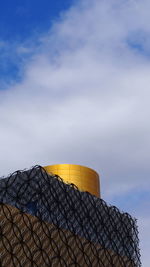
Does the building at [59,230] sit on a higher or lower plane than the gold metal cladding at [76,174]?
lower

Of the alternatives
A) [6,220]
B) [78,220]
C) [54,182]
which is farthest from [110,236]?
[6,220]

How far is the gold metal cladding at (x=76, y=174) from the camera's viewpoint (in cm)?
7762

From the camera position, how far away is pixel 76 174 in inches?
3076

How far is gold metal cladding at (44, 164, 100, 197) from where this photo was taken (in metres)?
77.6

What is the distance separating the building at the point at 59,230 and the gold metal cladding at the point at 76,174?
45.7ft

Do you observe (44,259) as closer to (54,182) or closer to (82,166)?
(54,182)

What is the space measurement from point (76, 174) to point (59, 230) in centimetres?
3132

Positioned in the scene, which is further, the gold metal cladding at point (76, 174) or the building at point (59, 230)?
the gold metal cladding at point (76, 174)

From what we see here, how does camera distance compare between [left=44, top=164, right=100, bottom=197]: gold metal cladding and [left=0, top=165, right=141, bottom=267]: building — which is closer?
[left=0, top=165, right=141, bottom=267]: building

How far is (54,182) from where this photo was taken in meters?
61.8

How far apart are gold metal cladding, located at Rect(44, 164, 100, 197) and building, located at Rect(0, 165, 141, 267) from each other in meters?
13.9

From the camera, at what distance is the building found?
4228 centimetres

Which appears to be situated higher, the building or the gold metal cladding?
the gold metal cladding

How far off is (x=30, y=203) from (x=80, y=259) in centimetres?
812
